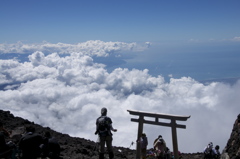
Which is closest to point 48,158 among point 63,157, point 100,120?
point 63,157

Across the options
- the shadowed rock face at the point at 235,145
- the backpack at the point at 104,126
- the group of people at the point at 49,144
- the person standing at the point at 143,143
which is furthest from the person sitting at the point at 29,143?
the shadowed rock face at the point at 235,145

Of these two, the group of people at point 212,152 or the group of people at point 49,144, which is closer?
the group of people at point 49,144

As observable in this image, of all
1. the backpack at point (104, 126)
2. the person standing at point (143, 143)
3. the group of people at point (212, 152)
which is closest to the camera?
the backpack at point (104, 126)

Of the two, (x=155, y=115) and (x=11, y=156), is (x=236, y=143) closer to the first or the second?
(x=155, y=115)

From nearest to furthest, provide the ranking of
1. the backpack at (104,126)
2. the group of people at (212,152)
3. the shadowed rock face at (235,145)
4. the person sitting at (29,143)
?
1. the person sitting at (29,143)
2. the backpack at (104,126)
3. the shadowed rock face at (235,145)
4. the group of people at (212,152)

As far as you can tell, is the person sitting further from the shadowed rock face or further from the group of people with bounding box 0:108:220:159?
the shadowed rock face

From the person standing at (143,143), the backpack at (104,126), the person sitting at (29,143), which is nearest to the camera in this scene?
the person sitting at (29,143)

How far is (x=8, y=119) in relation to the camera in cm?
1948

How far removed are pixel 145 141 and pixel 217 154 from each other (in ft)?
16.7

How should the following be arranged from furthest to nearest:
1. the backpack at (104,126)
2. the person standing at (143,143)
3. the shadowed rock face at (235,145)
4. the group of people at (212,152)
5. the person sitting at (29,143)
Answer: the group of people at (212,152) < the person standing at (143,143) < the shadowed rock face at (235,145) < the backpack at (104,126) < the person sitting at (29,143)

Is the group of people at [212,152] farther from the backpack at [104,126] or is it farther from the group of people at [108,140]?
the backpack at [104,126]

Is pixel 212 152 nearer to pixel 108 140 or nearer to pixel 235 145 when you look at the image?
pixel 235 145

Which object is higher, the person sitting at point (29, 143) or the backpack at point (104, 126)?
the backpack at point (104, 126)

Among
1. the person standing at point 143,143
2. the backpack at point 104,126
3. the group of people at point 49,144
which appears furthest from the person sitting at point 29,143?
the person standing at point 143,143
